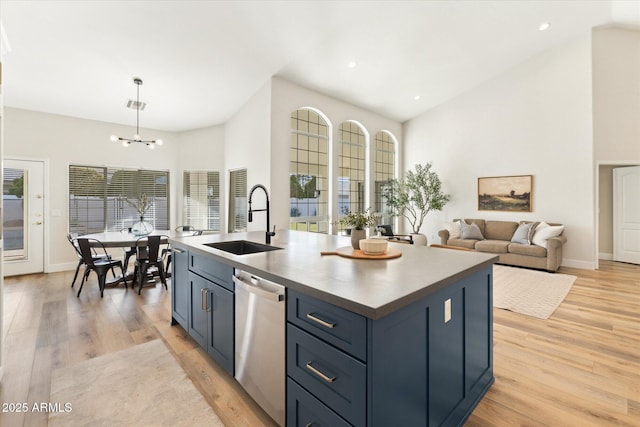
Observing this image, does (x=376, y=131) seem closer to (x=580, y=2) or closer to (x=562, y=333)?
(x=580, y=2)

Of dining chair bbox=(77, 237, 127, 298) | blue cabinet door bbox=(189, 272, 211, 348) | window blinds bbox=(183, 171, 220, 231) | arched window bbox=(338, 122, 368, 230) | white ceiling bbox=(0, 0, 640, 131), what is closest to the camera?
blue cabinet door bbox=(189, 272, 211, 348)

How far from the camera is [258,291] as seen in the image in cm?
165

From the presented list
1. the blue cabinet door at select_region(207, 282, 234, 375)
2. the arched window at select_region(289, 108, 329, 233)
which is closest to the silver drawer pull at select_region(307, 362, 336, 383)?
the blue cabinet door at select_region(207, 282, 234, 375)

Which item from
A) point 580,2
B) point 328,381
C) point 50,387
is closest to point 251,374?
point 328,381

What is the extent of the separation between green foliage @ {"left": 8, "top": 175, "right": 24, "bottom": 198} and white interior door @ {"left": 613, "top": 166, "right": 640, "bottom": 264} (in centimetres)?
1127

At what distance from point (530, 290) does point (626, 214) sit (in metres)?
3.82

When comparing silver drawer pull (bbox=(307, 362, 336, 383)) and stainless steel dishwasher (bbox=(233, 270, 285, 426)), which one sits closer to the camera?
silver drawer pull (bbox=(307, 362, 336, 383))

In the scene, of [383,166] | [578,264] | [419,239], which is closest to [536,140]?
[578,264]

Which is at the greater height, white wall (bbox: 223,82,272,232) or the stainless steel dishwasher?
white wall (bbox: 223,82,272,232)

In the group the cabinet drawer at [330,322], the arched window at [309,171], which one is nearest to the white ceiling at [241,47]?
the arched window at [309,171]

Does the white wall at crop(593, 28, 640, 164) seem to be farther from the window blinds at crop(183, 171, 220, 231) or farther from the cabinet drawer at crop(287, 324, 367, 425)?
the window blinds at crop(183, 171, 220, 231)

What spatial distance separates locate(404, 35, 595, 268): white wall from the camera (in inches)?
218

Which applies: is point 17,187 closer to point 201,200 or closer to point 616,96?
point 201,200

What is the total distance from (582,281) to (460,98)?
187 inches
